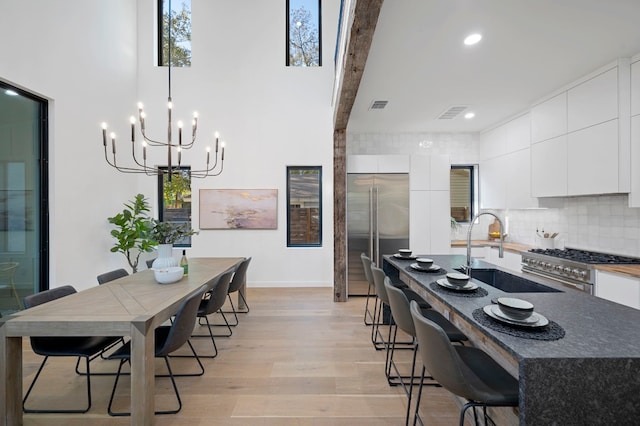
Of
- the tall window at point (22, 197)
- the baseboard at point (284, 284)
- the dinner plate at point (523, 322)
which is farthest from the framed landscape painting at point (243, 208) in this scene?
the dinner plate at point (523, 322)

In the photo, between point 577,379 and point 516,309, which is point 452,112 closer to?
point 516,309

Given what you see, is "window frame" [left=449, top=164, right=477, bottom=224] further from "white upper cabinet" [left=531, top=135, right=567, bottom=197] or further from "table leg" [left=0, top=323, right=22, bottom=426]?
"table leg" [left=0, top=323, right=22, bottom=426]

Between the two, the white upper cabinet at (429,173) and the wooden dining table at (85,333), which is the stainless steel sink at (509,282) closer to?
the white upper cabinet at (429,173)

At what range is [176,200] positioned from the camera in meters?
5.26

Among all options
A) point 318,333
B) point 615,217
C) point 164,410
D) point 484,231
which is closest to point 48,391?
point 164,410

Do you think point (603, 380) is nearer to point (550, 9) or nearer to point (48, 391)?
point (550, 9)

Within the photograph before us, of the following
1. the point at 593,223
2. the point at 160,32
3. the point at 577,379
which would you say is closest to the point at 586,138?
the point at 593,223

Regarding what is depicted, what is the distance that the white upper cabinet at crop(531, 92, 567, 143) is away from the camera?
136 inches

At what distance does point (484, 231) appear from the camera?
5363 millimetres

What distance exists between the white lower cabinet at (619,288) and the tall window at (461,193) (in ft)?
9.07

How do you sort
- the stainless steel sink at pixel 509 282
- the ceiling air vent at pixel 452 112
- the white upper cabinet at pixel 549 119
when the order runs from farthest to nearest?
the ceiling air vent at pixel 452 112 < the white upper cabinet at pixel 549 119 < the stainless steel sink at pixel 509 282

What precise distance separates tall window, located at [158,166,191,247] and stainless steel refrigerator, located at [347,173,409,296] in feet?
9.45

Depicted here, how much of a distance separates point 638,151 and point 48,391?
5.35 meters

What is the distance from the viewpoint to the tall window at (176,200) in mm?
5195
